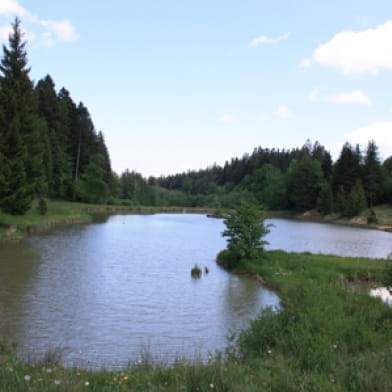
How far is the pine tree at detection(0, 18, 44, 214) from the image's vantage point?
105ft

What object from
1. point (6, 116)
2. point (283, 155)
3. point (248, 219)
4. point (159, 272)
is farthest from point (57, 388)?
point (283, 155)

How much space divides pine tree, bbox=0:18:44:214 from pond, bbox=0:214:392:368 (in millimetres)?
6424

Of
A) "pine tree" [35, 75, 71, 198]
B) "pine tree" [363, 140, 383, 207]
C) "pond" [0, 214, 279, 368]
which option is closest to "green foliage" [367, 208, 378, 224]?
"pine tree" [363, 140, 383, 207]

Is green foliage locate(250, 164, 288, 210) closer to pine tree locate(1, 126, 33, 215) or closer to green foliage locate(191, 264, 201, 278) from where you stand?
pine tree locate(1, 126, 33, 215)

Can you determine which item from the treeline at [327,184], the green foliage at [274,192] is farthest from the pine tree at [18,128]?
the green foliage at [274,192]

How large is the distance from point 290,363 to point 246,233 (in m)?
15.4

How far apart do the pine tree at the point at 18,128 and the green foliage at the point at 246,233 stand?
17964 millimetres

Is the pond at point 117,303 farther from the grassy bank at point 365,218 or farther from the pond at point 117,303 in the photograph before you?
the grassy bank at point 365,218

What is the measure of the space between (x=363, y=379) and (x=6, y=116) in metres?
34.5

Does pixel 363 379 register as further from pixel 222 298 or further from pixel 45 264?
pixel 45 264

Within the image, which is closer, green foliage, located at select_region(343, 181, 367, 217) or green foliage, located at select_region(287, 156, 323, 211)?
green foliage, located at select_region(343, 181, 367, 217)

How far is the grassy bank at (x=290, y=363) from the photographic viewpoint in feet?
17.6

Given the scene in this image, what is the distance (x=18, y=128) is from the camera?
32406mm

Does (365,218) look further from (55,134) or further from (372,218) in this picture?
(55,134)
